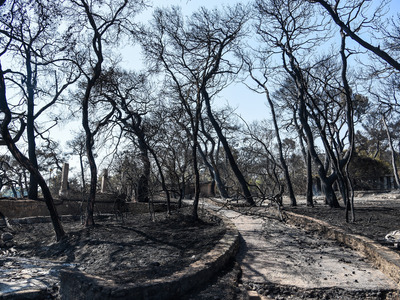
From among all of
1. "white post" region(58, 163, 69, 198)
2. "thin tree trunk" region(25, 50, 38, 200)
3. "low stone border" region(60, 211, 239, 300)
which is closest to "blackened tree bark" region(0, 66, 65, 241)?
"low stone border" region(60, 211, 239, 300)

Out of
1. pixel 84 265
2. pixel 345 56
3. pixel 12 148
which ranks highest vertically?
pixel 345 56

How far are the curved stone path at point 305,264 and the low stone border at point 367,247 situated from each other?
0.10 metres

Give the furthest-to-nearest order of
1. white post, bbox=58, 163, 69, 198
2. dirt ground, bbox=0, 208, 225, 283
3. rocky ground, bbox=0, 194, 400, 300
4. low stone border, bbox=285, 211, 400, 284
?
white post, bbox=58, 163, 69, 198 < dirt ground, bbox=0, 208, 225, 283 < low stone border, bbox=285, 211, 400, 284 < rocky ground, bbox=0, 194, 400, 300

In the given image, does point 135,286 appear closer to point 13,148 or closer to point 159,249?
point 159,249

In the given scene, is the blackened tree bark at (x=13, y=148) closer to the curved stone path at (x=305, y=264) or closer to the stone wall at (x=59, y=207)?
the stone wall at (x=59, y=207)

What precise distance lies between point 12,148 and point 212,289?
21.8 ft

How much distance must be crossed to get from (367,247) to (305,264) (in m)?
1.13

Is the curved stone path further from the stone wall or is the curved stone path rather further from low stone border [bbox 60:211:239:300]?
the stone wall

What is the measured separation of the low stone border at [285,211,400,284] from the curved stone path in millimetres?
100

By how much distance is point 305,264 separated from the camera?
4.94 meters

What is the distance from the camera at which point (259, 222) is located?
9.36m

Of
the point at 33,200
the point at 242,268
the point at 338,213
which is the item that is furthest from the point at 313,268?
the point at 33,200

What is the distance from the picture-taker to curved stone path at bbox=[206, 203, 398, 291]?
4109 mm

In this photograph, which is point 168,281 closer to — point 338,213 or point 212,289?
point 212,289
